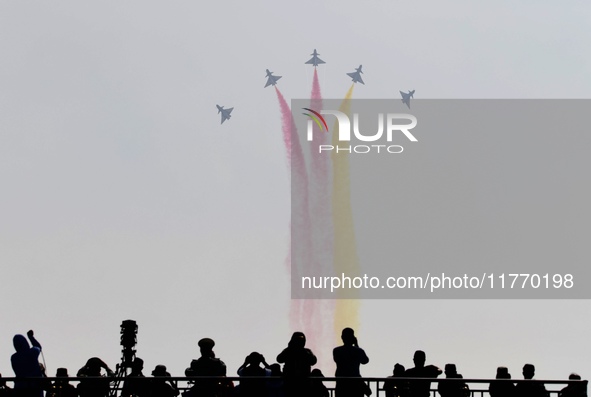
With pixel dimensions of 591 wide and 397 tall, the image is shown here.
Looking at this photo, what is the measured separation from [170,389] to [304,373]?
2648 mm

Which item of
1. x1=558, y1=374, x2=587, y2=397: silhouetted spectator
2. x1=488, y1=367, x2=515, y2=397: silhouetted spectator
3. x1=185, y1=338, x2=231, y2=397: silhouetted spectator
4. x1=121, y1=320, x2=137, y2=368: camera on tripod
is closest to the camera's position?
x1=488, y1=367, x2=515, y2=397: silhouetted spectator

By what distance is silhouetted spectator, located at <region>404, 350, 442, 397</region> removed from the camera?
2900cm

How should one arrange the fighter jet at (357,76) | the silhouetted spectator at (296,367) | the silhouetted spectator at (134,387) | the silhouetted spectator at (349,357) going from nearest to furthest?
the silhouetted spectator at (296,367) < the silhouetted spectator at (134,387) < the silhouetted spectator at (349,357) < the fighter jet at (357,76)

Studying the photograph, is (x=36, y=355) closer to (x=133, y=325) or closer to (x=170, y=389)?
(x=170, y=389)

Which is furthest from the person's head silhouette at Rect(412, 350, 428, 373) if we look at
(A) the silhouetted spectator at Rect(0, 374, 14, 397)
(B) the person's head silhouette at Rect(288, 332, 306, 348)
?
(A) the silhouetted spectator at Rect(0, 374, 14, 397)

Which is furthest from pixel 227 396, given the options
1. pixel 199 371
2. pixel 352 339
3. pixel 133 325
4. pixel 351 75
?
pixel 351 75

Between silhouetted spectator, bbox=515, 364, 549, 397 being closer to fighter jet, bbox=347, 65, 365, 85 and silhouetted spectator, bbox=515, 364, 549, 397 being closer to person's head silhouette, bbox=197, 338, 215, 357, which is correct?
person's head silhouette, bbox=197, 338, 215, 357

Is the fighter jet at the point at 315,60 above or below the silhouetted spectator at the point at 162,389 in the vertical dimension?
above

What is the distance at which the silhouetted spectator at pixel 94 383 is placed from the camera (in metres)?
28.6

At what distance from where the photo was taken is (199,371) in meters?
29.6

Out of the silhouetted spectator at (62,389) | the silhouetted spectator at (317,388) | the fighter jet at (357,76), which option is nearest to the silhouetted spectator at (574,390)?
the silhouetted spectator at (317,388)

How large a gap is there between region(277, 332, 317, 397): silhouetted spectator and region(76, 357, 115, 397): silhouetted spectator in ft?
11.1

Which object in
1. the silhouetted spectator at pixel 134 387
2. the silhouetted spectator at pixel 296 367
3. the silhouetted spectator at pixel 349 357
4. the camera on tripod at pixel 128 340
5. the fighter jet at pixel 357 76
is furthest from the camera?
the fighter jet at pixel 357 76

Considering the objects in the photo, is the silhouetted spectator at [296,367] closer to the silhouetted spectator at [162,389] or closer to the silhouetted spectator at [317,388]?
the silhouetted spectator at [317,388]
